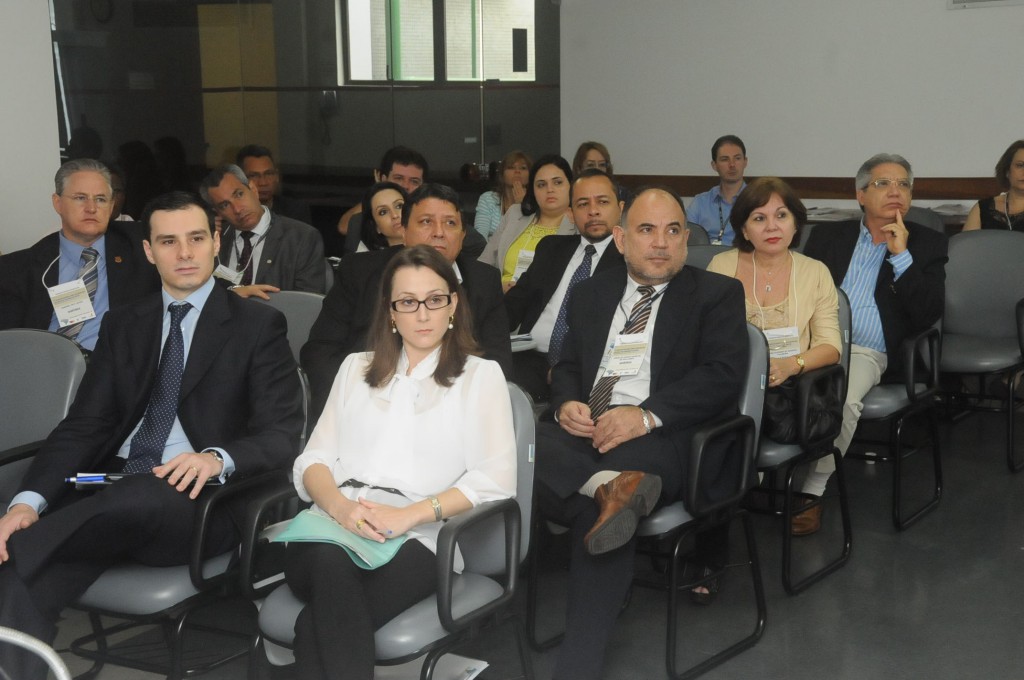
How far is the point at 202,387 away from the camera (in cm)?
277

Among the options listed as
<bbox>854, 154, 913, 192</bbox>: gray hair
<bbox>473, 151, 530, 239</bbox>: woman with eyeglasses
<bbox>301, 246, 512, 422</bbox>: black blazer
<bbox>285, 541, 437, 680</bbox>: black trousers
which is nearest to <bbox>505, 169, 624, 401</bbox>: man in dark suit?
<bbox>301, 246, 512, 422</bbox>: black blazer

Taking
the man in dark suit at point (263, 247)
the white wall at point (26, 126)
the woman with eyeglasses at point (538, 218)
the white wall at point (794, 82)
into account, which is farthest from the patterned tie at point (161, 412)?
the white wall at point (794, 82)

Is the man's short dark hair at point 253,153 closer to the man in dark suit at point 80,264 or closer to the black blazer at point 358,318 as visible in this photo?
the man in dark suit at point 80,264

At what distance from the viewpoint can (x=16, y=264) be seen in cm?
384

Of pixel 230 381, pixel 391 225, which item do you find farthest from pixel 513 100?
pixel 230 381

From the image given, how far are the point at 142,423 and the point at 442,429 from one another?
2.93 feet

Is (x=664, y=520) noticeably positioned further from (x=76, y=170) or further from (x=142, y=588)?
(x=76, y=170)

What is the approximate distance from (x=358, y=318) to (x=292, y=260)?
1.35 metres

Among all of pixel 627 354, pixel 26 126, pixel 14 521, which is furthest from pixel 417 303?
pixel 26 126

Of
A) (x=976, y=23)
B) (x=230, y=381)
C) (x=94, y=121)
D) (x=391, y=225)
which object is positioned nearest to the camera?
(x=230, y=381)

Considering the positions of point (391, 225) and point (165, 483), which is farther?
point (391, 225)

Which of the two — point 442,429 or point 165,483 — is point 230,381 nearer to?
point 165,483

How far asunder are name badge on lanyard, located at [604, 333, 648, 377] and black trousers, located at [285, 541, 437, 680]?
101cm

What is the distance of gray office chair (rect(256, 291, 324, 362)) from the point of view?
12.1 ft
